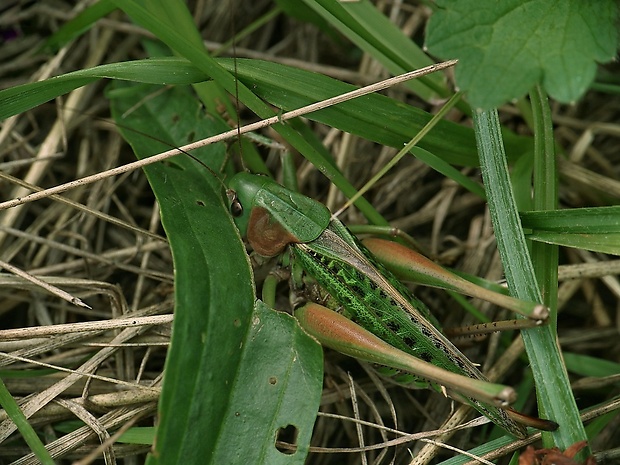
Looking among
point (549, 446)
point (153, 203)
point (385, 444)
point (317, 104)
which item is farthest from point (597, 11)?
point (153, 203)

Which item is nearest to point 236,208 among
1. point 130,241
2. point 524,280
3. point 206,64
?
point 206,64

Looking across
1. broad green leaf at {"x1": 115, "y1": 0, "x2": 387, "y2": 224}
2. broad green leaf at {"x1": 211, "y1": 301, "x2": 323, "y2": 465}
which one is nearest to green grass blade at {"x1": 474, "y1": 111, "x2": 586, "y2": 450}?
broad green leaf at {"x1": 115, "y1": 0, "x2": 387, "y2": 224}

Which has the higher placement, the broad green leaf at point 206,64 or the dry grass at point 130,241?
the broad green leaf at point 206,64

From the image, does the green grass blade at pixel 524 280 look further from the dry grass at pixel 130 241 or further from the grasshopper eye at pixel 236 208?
the grasshopper eye at pixel 236 208

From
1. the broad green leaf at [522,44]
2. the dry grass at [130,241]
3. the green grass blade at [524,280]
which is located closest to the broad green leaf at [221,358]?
the dry grass at [130,241]

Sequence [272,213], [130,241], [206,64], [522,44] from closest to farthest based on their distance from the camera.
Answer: [522,44]
[206,64]
[272,213]
[130,241]

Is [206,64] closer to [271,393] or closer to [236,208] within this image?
[236,208]
